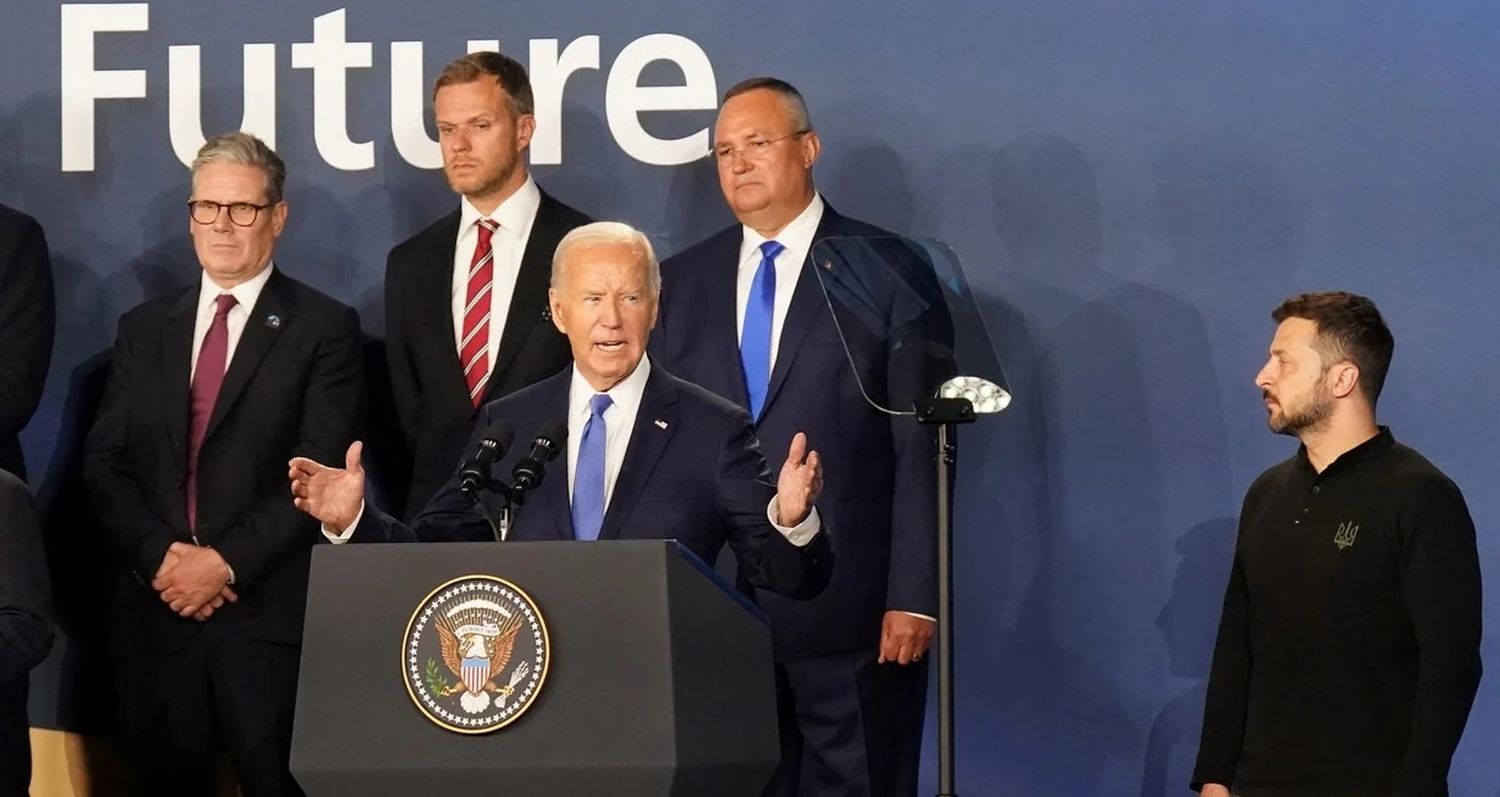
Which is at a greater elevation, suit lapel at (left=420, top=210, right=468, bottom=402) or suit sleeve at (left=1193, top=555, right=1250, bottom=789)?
suit lapel at (left=420, top=210, right=468, bottom=402)

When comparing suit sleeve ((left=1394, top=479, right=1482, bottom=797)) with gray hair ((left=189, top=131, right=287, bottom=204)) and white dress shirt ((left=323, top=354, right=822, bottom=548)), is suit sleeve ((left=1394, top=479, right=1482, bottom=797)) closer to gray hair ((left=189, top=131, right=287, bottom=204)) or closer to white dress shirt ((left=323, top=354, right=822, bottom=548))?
white dress shirt ((left=323, top=354, right=822, bottom=548))

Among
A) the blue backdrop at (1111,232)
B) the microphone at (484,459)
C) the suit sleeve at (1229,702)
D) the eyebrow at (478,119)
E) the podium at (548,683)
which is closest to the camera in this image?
the podium at (548,683)

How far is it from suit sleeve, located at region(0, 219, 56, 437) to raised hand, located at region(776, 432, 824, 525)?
2.30m

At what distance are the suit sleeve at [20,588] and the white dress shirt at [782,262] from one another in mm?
1588

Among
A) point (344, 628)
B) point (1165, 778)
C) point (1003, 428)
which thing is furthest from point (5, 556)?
point (1165, 778)

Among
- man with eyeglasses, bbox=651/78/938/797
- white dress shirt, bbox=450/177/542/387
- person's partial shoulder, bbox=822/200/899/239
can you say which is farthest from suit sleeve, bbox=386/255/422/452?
person's partial shoulder, bbox=822/200/899/239

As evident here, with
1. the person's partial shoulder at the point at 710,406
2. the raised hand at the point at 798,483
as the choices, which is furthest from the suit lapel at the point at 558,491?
the raised hand at the point at 798,483

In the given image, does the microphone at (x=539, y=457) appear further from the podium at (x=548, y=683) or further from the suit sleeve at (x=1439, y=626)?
the suit sleeve at (x=1439, y=626)

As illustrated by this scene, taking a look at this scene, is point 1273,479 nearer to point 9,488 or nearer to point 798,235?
point 798,235

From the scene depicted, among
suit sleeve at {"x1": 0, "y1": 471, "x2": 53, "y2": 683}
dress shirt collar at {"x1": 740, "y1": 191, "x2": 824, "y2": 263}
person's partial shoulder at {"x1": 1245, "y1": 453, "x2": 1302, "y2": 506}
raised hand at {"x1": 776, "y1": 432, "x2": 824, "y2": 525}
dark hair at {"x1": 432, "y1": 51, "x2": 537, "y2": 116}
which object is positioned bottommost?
suit sleeve at {"x1": 0, "y1": 471, "x2": 53, "y2": 683}

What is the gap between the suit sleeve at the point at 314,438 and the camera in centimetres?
468

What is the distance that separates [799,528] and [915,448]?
46.0 inches

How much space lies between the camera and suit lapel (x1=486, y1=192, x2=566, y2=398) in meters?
4.88

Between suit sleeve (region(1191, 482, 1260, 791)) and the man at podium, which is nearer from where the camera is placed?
the man at podium
